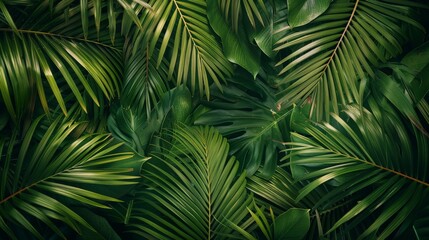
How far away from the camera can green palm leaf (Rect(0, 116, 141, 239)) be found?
3.67 ft

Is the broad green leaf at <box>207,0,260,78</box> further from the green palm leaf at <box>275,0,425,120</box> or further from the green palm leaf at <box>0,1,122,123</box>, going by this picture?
the green palm leaf at <box>0,1,122,123</box>

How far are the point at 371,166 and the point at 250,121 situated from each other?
439 mm

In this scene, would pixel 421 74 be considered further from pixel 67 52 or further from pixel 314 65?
pixel 67 52

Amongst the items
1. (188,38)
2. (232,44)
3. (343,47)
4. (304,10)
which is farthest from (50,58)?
(343,47)

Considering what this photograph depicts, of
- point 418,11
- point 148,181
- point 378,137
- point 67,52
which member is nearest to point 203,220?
point 148,181

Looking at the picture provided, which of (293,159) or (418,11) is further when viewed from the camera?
(418,11)

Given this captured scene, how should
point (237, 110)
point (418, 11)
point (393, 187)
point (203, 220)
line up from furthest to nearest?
point (237, 110)
point (418, 11)
point (203, 220)
point (393, 187)

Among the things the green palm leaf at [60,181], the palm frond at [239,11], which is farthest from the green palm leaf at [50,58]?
the palm frond at [239,11]

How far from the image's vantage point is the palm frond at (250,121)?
4.63 feet

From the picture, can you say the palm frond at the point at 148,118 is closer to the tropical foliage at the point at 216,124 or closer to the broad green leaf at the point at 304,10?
the tropical foliage at the point at 216,124

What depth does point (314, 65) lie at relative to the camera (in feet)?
4.32

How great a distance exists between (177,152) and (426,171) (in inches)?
27.8

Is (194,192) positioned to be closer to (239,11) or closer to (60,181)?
(60,181)

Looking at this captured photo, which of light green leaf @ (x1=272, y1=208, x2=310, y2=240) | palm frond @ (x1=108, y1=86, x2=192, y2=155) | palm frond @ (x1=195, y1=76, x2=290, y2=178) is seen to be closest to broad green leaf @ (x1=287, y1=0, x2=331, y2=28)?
palm frond @ (x1=195, y1=76, x2=290, y2=178)
